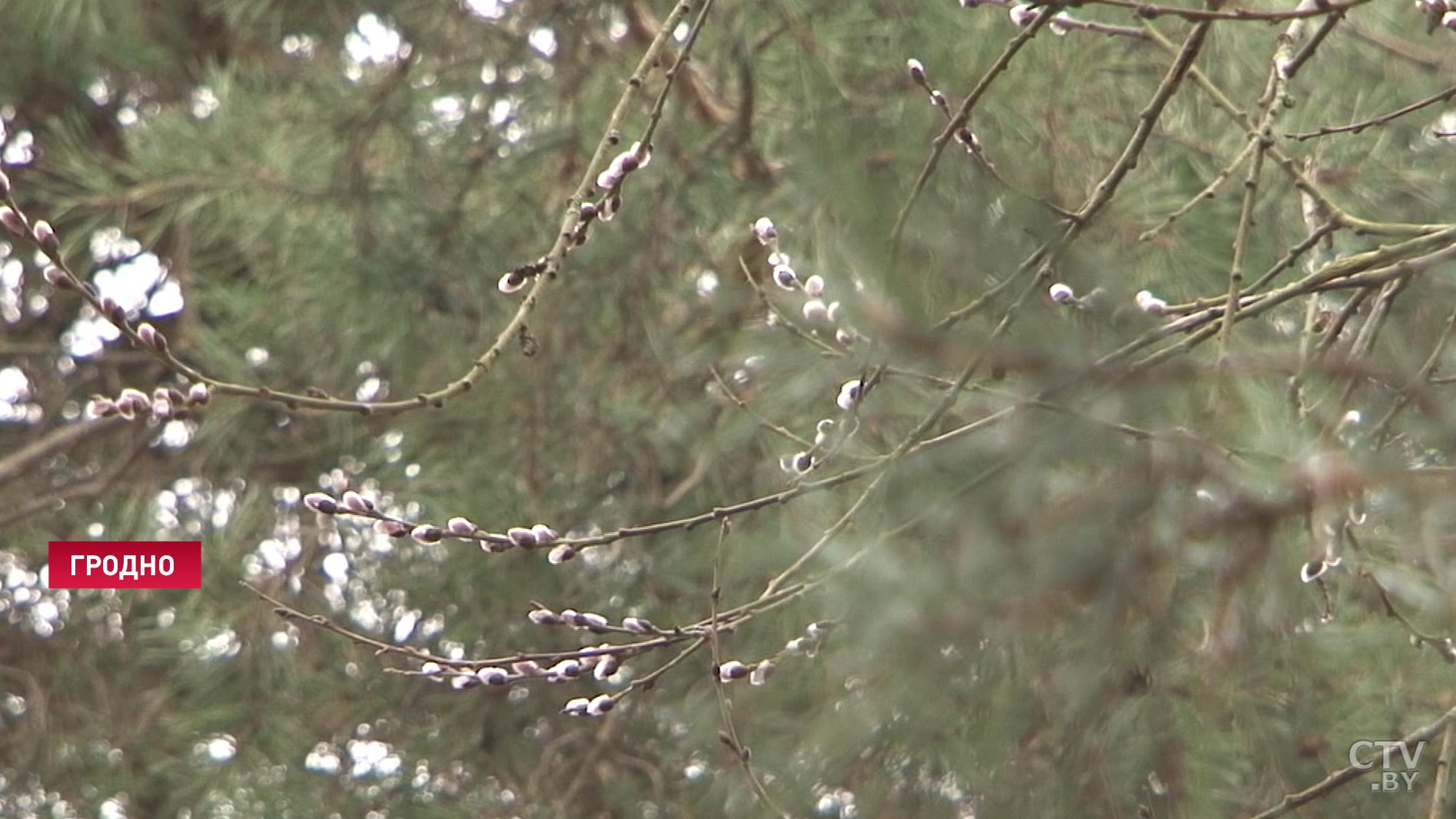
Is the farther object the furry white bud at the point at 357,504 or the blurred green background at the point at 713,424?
the furry white bud at the point at 357,504

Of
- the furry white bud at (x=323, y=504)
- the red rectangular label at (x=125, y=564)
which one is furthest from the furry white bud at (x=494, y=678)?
the red rectangular label at (x=125, y=564)

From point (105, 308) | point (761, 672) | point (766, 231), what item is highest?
point (105, 308)

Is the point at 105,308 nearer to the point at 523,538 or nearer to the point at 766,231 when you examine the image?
the point at 523,538

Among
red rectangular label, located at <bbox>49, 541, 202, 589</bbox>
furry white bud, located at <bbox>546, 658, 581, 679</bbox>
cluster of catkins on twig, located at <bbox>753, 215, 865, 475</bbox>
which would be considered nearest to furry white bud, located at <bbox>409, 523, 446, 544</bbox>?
furry white bud, located at <bbox>546, 658, 581, 679</bbox>

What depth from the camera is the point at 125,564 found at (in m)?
2.29

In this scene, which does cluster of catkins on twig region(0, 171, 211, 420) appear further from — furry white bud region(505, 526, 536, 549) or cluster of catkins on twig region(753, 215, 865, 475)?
cluster of catkins on twig region(753, 215, 865, 475)

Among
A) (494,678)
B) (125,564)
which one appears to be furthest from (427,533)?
(125,564)

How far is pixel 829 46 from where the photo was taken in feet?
5.58

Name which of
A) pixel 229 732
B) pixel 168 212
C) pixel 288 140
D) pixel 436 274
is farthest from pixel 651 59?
pixel 229 732

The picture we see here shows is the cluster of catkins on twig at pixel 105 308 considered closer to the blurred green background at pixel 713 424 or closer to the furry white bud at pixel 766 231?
the blurred green background at pixel 713 424

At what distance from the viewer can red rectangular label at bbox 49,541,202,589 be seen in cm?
223

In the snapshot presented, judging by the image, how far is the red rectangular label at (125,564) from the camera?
2234 mm

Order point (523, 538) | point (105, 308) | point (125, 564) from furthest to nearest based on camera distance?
point (125, 564)
point (523, 538)
point (105, 308)

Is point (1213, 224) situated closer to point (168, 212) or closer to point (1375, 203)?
point (1375, 203)
